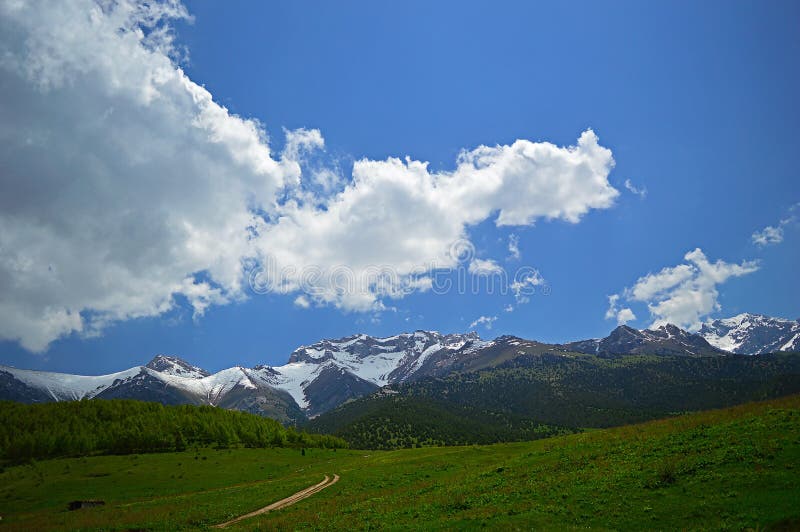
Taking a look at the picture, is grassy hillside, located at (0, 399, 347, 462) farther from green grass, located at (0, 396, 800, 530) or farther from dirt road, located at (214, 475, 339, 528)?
dirt road, located at (214, 475, 339, 528)

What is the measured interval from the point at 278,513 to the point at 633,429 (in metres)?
39.3

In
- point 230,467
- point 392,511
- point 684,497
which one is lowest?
point 230,467

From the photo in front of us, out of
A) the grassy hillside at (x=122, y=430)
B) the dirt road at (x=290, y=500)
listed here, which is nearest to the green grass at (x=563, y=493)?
the dirt road at (x=290, y=500)

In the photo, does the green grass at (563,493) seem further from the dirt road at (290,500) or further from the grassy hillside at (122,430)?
the grassy hillside at (122,430)

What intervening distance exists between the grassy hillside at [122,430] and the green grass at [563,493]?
152 ft

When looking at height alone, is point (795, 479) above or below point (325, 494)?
above

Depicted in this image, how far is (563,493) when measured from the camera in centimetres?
2991

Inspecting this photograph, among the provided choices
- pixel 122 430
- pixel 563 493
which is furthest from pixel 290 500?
pixel 122 430

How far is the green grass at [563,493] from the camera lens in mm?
23625

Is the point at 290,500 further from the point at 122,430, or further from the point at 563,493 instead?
the point at 122,430

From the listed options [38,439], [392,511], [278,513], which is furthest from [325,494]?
[38,439]

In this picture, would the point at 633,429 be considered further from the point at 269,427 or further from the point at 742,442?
the point at 269,427

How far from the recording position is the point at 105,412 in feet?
458

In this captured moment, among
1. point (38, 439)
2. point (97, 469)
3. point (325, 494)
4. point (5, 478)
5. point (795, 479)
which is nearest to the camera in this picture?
point (795, 479)
